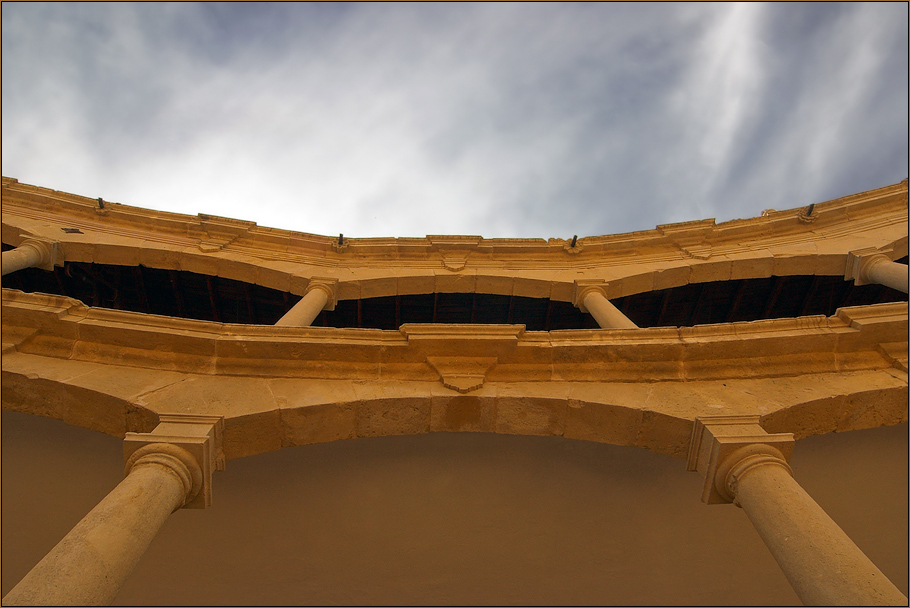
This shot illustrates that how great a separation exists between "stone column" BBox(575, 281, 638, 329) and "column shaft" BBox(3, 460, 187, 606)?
808cm

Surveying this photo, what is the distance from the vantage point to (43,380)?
271 inches

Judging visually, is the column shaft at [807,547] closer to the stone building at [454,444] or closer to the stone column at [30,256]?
the stone building at [454,444]

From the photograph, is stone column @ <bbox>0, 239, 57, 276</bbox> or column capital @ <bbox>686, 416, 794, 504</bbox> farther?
stone column @ <bbox>0, 239, 57, 276</bbox>

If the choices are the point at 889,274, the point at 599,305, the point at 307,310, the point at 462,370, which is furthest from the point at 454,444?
the point at 889,274

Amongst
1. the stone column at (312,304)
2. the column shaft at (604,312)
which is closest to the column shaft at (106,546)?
the stone column at (312,304)

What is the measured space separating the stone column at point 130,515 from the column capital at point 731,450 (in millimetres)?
5038

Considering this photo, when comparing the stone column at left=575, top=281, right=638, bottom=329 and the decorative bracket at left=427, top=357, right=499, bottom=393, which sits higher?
the stone column at left=575, top=281, right=638, bottom=329

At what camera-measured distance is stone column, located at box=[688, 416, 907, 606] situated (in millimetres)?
4555

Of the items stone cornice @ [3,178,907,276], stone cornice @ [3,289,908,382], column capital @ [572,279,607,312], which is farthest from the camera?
stone cornice @ [3,178,907,276]

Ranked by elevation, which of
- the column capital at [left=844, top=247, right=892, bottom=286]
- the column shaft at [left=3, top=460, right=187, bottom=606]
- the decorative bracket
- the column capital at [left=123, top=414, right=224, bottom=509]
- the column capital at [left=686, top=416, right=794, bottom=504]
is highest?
the column capital at [left=844, top=247, right=892, bottom=286]

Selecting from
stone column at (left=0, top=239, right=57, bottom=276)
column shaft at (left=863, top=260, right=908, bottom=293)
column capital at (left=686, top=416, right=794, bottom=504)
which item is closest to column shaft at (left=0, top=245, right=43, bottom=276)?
stone column at (left=0, top=239, right=57, bottom=276)

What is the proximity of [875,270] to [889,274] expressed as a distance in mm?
723

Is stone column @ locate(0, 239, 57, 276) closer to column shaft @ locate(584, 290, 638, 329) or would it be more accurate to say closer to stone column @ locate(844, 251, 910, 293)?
column shaft @ locate(584, 290, 638, 329)

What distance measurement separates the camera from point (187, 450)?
5.94 metres
